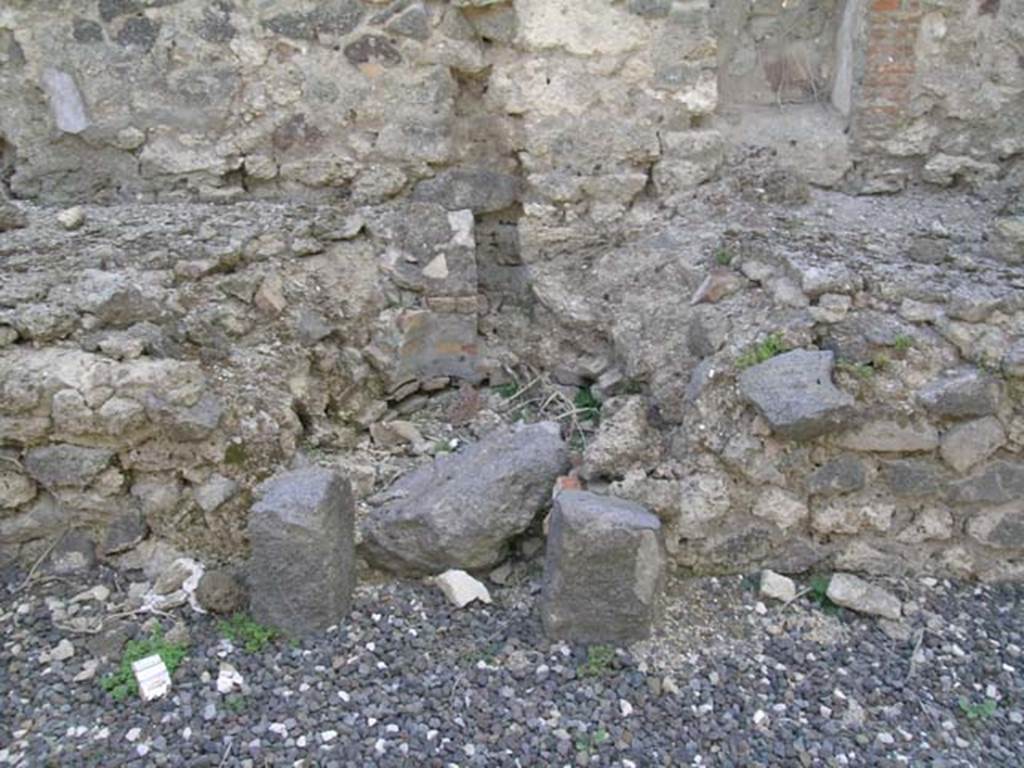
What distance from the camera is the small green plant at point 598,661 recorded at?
2.47 meters

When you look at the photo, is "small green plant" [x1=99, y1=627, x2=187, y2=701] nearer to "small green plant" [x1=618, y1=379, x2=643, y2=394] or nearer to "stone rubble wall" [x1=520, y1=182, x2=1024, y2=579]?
"stone rubble wall" [x1=520, y1=182, x2=1024, y2=579]

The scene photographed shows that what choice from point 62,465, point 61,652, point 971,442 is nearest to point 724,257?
point 971,442

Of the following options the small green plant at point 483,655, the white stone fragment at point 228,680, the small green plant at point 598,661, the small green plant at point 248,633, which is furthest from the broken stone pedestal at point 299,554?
the small green plant at point 598,661

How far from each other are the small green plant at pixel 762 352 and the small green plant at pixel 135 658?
182 cm

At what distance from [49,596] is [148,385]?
0.66 meters

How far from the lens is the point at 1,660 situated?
2.48 m

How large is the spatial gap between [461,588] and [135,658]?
889 mm

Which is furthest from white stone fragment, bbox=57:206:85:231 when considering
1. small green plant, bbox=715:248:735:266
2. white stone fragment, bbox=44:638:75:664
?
small green plant, bbox=715:248:735:266

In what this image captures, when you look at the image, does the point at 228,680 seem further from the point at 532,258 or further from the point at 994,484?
the point at 994,484

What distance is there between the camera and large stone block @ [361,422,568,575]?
8.99 ft

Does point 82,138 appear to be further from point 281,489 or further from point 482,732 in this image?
point 482,732

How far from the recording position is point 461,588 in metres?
2.69

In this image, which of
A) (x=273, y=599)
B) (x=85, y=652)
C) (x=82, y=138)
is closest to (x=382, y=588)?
(x=273, y=599)

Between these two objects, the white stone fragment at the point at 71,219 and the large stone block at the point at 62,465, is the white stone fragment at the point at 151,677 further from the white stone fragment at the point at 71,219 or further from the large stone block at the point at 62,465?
the white stone fragment at the point at 71,219
